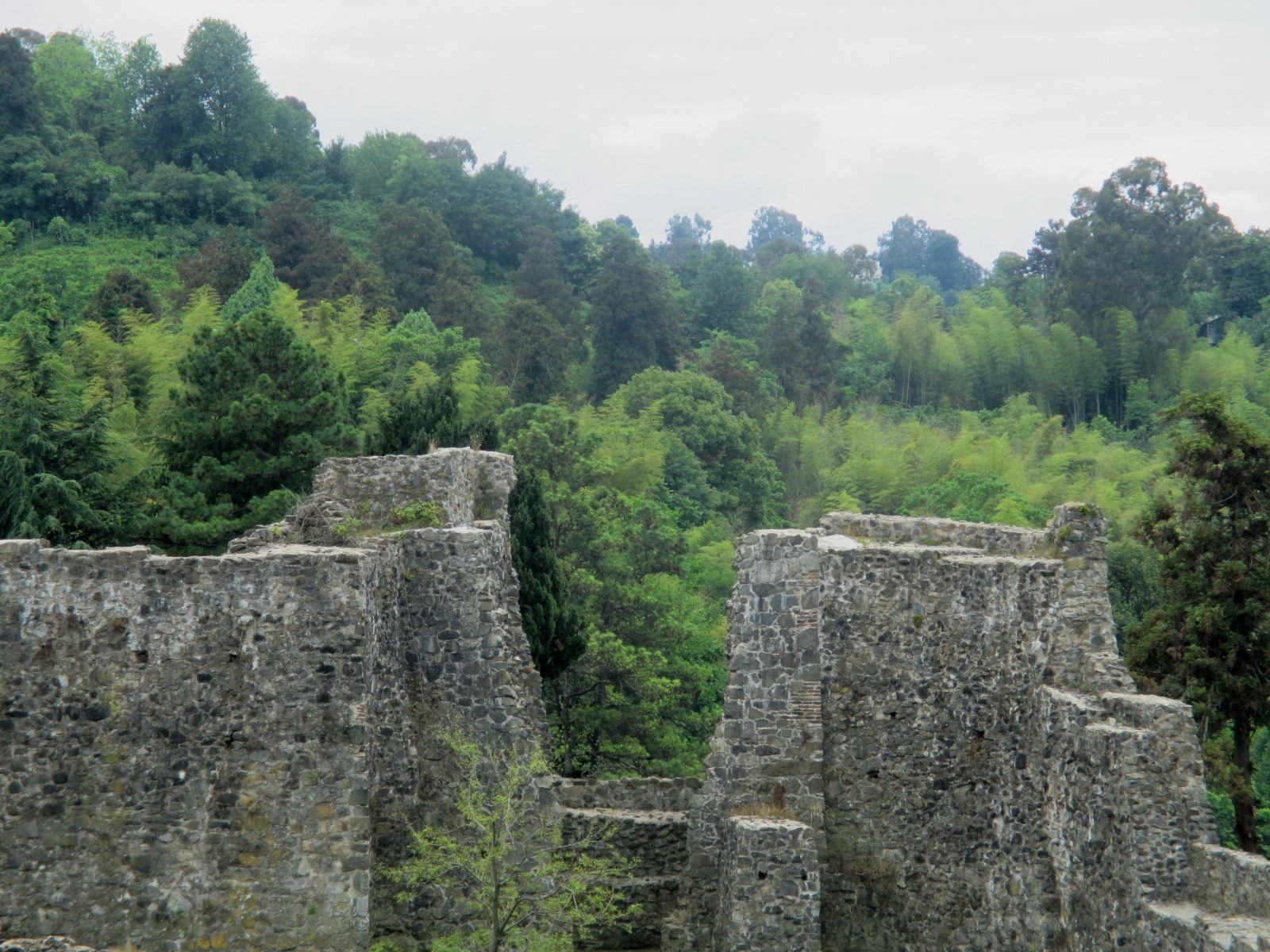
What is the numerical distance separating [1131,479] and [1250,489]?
88.7ft

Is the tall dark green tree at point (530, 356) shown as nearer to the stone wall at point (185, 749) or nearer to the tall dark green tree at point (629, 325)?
the tall dark green tree at point (629, 325)

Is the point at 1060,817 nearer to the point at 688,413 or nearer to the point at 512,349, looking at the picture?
the point at 688,413

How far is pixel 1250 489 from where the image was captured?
17.9 meters

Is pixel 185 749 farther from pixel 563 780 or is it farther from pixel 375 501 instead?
pixel 563 780

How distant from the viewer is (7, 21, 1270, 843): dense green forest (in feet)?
76.8

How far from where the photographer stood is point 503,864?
1379cm

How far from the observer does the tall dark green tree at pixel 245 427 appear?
21.9 metres

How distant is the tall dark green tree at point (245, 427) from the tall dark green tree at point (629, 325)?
31.8 metres

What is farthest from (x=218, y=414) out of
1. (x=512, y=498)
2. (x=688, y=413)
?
(x=688, y=413)

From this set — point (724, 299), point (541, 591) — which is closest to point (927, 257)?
point (724, 299)

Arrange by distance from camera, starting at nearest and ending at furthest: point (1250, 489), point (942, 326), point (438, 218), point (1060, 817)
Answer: point (1060, 817) → point (1250, 489) → point (438, 218) → point (942, 326)

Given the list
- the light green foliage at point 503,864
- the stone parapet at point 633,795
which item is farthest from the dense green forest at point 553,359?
the light green foliage at point 503,864

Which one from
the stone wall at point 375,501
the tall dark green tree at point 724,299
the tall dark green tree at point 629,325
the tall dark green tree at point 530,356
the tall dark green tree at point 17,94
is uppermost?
the tall dark green tree at point 17,94

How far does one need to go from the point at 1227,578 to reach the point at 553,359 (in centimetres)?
3430
